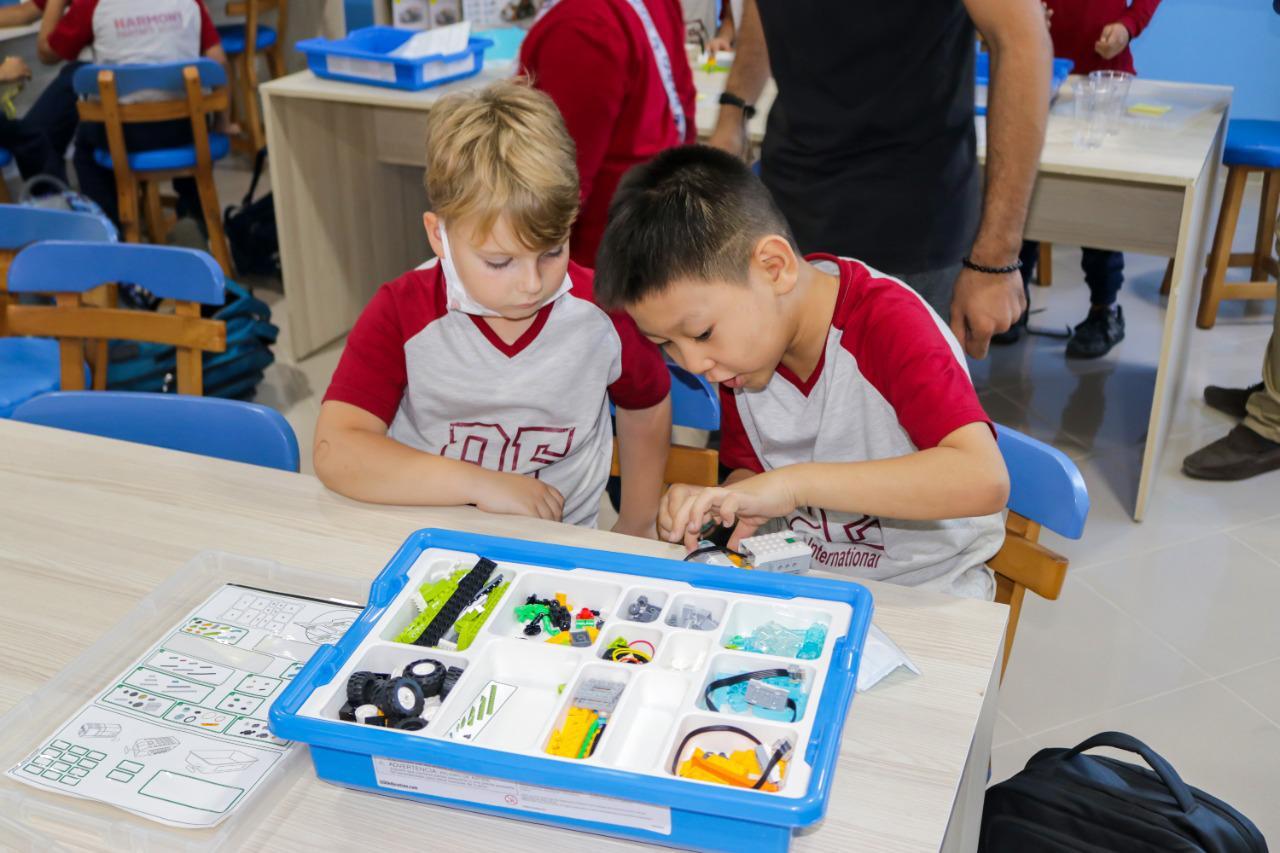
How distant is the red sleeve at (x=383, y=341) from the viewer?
1.40 metres

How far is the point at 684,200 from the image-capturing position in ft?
3.95

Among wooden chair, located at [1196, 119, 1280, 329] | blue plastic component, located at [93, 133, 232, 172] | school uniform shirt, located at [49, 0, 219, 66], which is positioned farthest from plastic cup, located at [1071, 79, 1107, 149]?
school uniform shirt, located at [49, 0, 219, 66]

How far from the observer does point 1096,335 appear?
3.24 meters

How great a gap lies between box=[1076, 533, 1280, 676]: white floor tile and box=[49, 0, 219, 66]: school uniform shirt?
3.06 metres

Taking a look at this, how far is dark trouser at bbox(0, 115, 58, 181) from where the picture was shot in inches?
156

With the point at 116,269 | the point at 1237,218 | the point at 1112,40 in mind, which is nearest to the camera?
the point at 116,269

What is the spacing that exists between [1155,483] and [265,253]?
265cm

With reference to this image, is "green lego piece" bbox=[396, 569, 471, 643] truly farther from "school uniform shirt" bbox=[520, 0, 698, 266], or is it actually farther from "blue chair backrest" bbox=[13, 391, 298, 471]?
"school uniform shirt" bbox=[520, 0, 698, 266]

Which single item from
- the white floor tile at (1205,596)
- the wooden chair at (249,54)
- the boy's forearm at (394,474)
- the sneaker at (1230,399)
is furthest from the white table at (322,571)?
the wooden chair at (249,54)

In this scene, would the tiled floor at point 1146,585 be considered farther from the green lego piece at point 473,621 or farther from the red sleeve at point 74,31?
the red sleeve at point 74,31

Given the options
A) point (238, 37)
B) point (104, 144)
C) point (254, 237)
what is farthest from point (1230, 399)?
point (238, 37)

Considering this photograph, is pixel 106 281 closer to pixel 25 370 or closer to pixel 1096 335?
pixel 25 370

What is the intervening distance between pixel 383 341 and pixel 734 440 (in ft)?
1.41

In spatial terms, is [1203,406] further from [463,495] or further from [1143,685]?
[463,495]
